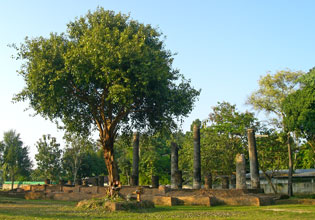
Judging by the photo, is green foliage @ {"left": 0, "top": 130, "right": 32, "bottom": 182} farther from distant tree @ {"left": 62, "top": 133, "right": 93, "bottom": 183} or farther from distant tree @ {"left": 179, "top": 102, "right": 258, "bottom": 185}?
distant tree @ {"left": 179, "top": 102, "right": 258, "bottom": 185}

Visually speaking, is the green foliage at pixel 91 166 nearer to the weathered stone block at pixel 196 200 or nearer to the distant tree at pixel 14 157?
the distant tree at pixel 14 157

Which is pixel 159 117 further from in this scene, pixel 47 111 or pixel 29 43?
pixel 29 43

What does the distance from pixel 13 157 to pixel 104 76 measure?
4828cm

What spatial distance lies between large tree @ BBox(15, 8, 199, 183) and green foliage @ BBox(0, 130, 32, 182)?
134 feet

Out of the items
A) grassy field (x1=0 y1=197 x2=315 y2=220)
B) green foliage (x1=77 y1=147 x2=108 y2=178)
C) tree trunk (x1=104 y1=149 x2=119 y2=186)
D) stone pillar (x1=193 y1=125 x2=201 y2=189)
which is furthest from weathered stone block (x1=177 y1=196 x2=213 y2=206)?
green foliage (x1=77 y1=147 x2=108 y2=178)

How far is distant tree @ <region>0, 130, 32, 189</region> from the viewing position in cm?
6299

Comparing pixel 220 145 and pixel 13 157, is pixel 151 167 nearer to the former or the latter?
pixel 220 145

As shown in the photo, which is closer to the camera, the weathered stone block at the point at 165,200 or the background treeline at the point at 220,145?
the weathered stone block at the point at 165,200

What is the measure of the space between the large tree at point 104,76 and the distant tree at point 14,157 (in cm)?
4094

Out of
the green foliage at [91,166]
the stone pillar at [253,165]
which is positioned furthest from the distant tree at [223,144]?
the green foliage at [91,166]

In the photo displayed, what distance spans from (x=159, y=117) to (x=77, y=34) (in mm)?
8078

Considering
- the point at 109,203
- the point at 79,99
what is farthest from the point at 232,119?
the point at 109,203

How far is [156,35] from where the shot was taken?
25062 millimetres

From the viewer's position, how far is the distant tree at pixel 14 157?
63.0 metres
